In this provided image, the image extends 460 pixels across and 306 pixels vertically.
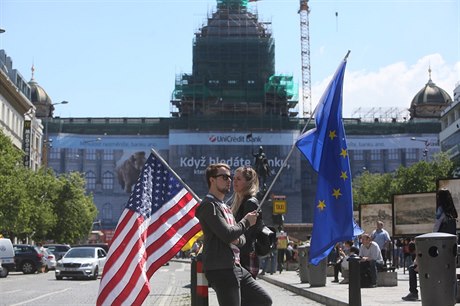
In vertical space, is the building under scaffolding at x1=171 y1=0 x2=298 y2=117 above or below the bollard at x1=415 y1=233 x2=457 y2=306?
above

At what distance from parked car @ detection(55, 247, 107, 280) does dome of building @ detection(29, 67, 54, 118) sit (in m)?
110

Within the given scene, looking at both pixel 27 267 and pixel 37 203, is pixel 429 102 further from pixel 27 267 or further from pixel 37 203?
pixel 27 267

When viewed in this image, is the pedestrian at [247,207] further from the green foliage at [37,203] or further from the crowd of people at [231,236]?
the green foliage at [37,203]

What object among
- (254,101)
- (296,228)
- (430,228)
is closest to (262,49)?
(254,101)

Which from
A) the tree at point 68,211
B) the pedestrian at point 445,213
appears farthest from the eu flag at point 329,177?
the tree at point 68,211

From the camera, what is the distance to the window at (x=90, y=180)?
5049 inches

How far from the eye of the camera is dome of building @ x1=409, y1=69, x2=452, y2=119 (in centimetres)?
14250

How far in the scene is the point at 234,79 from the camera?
125 m

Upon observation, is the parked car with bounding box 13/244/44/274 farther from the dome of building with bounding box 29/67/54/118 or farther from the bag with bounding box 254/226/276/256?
the dome of building with bounding box 29/67/54/118

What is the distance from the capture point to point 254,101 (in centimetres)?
12556

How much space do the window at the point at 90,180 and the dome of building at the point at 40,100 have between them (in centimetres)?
1900

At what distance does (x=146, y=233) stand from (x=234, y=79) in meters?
117

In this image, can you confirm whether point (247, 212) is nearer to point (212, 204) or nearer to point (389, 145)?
point (212, 204)

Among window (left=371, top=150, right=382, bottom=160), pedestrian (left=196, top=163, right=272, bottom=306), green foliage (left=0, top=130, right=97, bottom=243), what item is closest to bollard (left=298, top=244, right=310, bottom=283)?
pedestrian (left=196, top=163, right=272, bottom=306)
